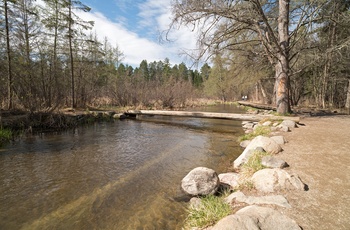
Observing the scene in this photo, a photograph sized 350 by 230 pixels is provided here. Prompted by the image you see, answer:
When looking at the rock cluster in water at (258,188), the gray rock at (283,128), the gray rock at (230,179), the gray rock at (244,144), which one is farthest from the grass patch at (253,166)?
the gray rock at (283,128)

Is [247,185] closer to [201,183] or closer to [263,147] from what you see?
[201,183]

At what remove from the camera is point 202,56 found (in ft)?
28.0

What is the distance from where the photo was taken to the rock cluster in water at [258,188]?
1.86m

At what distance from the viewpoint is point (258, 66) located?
11727 millimetres

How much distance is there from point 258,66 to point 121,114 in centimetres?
981

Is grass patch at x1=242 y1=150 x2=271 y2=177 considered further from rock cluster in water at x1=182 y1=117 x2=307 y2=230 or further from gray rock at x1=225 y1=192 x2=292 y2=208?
gray rock at x1=225 y1=192 x2=292 y2=208

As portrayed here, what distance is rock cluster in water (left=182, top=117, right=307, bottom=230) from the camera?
6.09 feet

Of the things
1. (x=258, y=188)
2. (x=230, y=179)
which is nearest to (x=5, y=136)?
(x=230, y=179)

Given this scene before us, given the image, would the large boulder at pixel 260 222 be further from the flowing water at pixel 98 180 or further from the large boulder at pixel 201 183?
the large boulder at pixel 201 183

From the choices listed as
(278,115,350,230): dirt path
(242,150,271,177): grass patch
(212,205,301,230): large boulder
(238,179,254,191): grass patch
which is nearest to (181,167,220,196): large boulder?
(238,179,254,191): grass patch

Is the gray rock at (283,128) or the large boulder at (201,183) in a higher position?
the gray rock at (283,128)

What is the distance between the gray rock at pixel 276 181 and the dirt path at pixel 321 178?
14cm

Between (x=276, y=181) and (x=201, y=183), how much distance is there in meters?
1.22

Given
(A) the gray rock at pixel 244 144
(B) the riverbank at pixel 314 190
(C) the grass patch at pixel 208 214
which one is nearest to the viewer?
(B) the riverbank at pixel 314 190
